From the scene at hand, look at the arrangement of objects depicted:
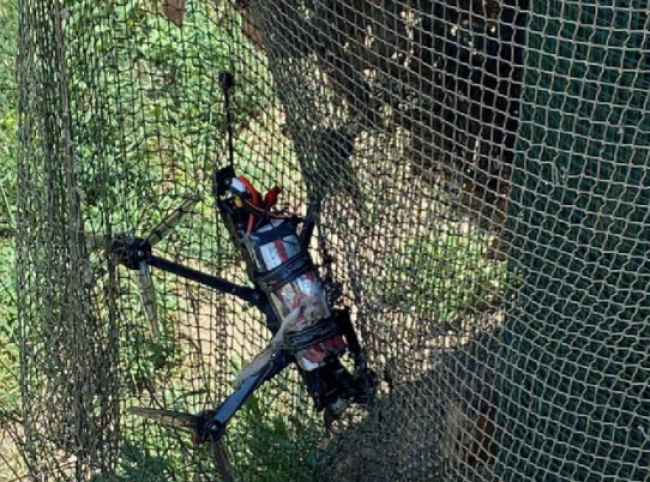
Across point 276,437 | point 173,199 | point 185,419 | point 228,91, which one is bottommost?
point 276,437

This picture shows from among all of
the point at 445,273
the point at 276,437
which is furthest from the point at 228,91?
the point at 276,437

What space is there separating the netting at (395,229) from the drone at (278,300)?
0.05 m

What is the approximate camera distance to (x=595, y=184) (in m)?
1.54

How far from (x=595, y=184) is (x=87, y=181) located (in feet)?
4.30

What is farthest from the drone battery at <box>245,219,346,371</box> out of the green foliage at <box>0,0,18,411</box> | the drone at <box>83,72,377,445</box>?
the green foliage at <box>0,0,18,411</box>

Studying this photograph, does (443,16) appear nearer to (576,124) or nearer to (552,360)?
(576,124)

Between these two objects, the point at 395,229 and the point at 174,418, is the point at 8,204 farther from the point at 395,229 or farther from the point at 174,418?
the point at 395,229

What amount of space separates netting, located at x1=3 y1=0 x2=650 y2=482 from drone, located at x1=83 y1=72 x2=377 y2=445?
0.17ft

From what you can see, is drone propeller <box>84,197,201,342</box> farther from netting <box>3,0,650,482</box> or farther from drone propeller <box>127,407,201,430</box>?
drone propeller <box>127,407,201,430</box>

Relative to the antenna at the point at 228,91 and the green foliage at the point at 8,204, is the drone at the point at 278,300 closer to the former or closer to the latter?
the antenna at the point at 228,91

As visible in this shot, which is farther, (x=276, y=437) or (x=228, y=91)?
(x=276, y=437)

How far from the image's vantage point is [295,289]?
81.1 inches

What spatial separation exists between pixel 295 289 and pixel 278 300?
1.8 inches

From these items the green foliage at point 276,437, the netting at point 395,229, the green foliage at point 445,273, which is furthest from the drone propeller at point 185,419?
the green foliage at point 445,273
